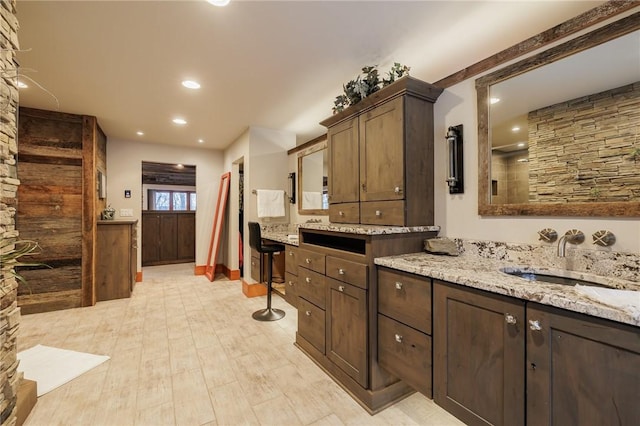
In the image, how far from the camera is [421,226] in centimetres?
195

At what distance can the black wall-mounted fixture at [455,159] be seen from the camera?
1854mm

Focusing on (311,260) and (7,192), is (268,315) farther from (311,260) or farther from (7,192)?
(7,192)

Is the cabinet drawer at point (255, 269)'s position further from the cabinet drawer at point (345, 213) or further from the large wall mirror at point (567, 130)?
the large wall mirror at point (567, 130)

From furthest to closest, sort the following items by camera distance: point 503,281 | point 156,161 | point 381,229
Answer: point 156,161 → point 381,229 → point 503,281

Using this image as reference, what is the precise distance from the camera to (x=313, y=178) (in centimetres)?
365

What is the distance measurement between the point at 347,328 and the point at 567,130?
173 centimetres

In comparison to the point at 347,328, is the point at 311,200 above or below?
above

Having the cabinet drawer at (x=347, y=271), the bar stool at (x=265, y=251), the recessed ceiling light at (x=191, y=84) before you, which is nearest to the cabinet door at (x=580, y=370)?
the cabinet drawer at (x=347, y=271)

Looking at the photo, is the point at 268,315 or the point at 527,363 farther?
the point at 268,315

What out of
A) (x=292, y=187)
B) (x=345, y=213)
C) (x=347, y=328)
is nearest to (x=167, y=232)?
(x=292, y=187)

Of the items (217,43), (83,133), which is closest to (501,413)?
(217,43)

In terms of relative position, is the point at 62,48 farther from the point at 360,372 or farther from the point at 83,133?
the point at 360,372

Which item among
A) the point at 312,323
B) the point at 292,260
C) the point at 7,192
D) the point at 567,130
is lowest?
the point at 312,323

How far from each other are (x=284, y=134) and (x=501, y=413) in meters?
3.93
